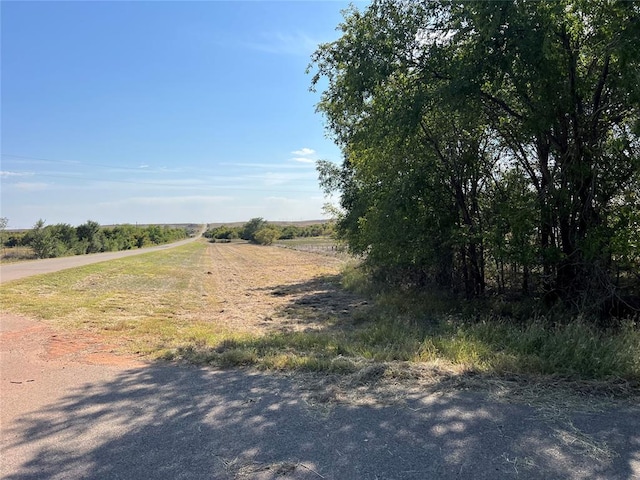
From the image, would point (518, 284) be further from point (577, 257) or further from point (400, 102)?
point (400, 102)

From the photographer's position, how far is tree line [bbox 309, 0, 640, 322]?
7.58 metres

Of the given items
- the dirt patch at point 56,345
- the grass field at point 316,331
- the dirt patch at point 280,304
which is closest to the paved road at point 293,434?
the grass field at point 316,331

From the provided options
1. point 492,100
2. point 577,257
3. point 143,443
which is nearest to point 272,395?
point 143,443

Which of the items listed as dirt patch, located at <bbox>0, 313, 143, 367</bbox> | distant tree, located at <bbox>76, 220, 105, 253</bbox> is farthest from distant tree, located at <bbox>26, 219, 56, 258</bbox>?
dirt patch, located at <bbox>0, 313, 143, 367</bbox>

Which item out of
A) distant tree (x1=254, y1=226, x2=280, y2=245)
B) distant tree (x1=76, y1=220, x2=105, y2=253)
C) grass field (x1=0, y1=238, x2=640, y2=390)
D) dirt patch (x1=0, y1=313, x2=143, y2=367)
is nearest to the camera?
grass field (x1=0, y1=238, x2=640, y2=390)

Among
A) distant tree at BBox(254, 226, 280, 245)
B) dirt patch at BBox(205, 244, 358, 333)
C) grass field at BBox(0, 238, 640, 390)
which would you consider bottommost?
dirt patch at BBox(205, 244, 358, 333)

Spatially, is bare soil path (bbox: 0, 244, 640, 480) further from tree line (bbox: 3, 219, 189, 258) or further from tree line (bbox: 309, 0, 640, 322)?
tree line (bbox: 3, 219, 189, 258)

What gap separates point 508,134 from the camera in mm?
10438

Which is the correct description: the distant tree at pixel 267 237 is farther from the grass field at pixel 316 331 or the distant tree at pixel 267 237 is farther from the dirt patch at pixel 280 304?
the grass field at pixel 316 331

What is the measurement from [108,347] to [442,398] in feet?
20.0

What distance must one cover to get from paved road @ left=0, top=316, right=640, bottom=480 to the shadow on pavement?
11 millimetres

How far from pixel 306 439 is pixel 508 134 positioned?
9538mm

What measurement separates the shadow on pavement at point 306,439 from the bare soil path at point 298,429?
0.04 feet

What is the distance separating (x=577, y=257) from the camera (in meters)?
8.89
